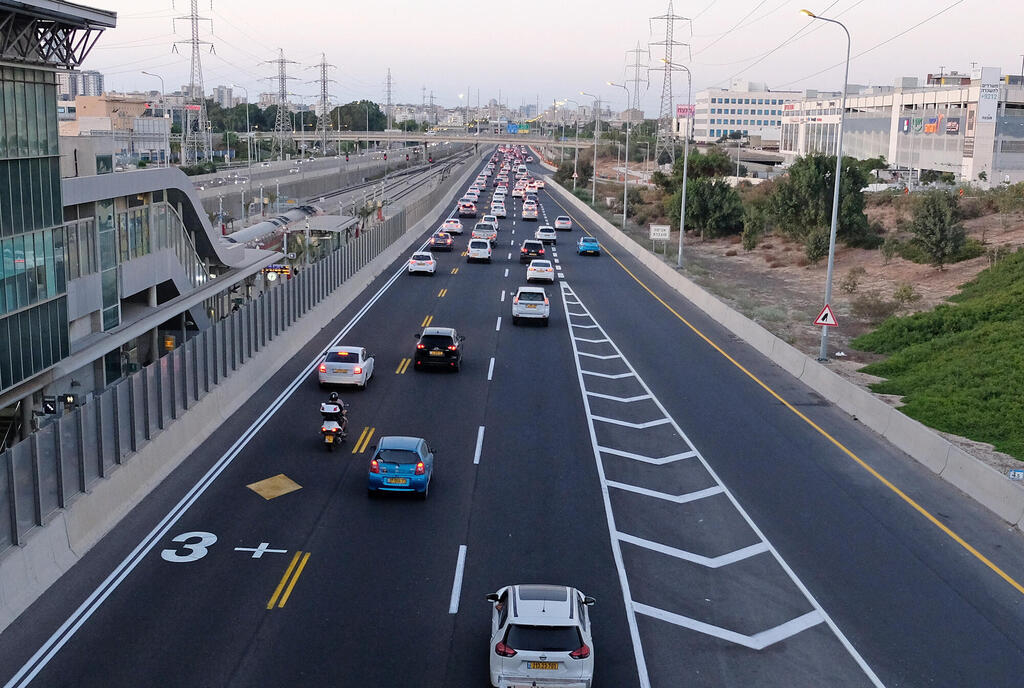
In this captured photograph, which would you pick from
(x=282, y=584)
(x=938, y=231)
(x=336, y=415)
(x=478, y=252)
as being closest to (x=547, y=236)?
(x=478, y=252)

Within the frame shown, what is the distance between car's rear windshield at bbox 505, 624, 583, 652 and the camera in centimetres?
1295

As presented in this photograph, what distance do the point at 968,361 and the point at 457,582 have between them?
22544 millimetres

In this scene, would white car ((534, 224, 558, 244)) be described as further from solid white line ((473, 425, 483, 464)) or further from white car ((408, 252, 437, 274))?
solid white line ((473, 425, 483, 464))

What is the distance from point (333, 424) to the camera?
24156 millimetres

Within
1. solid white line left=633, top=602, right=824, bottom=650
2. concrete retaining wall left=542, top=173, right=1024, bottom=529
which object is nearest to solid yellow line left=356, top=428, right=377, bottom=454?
solid white line left=633, top=602, right=824, bottom=650

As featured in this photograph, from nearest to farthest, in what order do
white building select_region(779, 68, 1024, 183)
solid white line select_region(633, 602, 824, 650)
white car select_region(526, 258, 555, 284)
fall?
solid white line select_region(633, 602, 824, 650)
white car select_region(526, 258, 555, 284)
white building select_region(779, 68, 1024, 183)

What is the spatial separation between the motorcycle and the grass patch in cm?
1560

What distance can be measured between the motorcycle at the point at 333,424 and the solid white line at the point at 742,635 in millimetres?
10206

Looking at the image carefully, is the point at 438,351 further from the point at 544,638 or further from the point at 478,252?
the point at 478,252

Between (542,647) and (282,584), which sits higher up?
(542,647)

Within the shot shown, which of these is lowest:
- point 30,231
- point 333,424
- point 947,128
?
point 333,424

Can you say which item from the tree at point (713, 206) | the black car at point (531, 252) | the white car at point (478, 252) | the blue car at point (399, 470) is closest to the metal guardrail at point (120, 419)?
the blue car at point (399, 470)

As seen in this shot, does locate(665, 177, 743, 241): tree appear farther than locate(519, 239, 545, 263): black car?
Yes

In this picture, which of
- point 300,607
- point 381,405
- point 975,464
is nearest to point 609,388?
point 381,405
